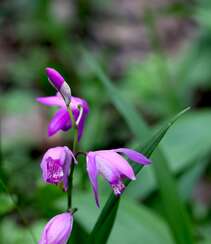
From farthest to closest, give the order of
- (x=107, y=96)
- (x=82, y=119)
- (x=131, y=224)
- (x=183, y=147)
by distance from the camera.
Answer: (x=107, y=96), (x=183, y=147), (x=131, y=224), (x=82, y=119)

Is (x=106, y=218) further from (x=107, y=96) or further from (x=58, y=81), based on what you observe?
(x=107, y=96)

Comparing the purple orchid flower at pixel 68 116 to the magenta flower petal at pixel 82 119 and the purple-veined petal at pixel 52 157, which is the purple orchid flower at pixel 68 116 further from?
the purple-veined petal at pixel 52 157

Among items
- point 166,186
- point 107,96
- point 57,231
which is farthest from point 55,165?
point 107,96

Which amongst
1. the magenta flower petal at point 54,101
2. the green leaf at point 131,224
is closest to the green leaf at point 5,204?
the green leaf at point 131,224

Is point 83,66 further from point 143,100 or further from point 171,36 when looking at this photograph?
point 171,36

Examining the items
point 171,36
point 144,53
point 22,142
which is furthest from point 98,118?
point 171,36

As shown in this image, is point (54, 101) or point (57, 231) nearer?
point (57, 231)

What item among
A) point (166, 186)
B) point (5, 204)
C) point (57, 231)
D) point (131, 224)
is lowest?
point (131, 224)
